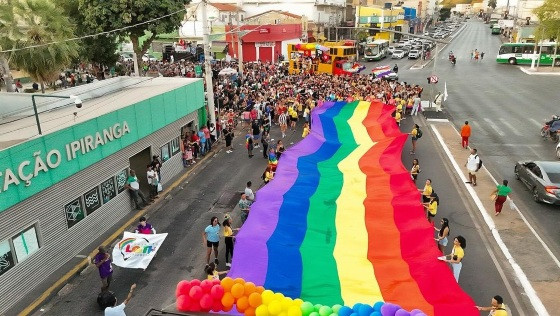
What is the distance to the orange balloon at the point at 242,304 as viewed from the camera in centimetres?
608

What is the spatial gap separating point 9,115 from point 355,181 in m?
11.1

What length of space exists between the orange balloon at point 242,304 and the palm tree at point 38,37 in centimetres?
2157

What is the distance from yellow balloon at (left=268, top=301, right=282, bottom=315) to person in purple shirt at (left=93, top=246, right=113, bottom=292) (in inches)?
231

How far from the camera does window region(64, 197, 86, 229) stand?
12.2 m

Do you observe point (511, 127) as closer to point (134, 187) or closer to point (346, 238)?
point (346, 238)

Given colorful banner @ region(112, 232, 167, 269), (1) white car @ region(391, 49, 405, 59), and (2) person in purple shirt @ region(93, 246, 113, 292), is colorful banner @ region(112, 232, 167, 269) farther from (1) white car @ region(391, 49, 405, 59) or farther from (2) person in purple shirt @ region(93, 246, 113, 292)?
(1) white car @ region(391, 49, 405, 59)

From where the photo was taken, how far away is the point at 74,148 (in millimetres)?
11984

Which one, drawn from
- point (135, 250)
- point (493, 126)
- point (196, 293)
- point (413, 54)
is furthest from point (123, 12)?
point (413, 54)

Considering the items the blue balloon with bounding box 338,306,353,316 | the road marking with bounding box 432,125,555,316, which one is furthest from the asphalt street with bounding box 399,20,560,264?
the blue balloon with bounding box 338,306,353,316

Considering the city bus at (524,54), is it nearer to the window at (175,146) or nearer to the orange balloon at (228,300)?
the window at (175,146)

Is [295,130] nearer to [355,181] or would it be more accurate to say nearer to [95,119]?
[355,181]

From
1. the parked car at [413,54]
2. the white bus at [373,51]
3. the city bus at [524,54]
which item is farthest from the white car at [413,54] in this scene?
the city bus at [524,54]

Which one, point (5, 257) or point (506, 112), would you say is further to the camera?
point (506, 112)

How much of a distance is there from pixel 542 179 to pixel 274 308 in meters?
13.3
